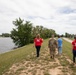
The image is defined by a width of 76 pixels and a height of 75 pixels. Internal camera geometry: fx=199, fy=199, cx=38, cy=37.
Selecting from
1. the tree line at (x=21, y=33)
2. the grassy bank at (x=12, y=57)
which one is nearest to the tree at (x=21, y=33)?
the tree line at (x=21, y=33)

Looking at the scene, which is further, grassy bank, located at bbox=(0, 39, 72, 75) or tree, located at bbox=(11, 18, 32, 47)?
tree, located at bbox=(11, 18, 32, 47)

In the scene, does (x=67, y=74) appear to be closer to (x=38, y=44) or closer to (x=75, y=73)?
(x=75, y=73)

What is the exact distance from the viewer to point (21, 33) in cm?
6775

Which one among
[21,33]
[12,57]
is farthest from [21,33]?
[12,57]

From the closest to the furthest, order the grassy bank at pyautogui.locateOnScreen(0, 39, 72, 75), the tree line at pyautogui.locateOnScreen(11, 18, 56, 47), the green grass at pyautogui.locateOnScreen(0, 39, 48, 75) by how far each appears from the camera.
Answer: the green grass at pyautogui.locateOnScreen(0, 39, 48, 75) < the grassy bank at pyautogui.locateOnScreen(0, 39, 72, 75) < the tree line at pyautogui.locateOnScreen(11, 18, 56, 47)

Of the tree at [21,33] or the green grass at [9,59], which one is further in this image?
the tree at [21,33]

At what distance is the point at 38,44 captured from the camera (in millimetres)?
17172

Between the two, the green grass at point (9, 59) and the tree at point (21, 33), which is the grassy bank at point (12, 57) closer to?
the green grass at point (9, 59)

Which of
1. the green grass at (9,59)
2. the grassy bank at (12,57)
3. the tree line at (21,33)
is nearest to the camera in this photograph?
the green grass at (9,59)

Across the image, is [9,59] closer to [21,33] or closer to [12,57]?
[12,57]

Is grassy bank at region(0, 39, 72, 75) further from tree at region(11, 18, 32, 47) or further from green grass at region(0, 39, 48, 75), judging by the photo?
tree at region(11, 18, 32, 47)

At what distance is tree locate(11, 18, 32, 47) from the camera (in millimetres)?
68125

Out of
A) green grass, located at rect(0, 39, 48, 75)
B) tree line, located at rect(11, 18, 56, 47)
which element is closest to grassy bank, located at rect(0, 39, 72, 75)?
green grass, located at rect(0, 39, 48, 75)

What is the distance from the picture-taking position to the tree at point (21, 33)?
6812 cm
